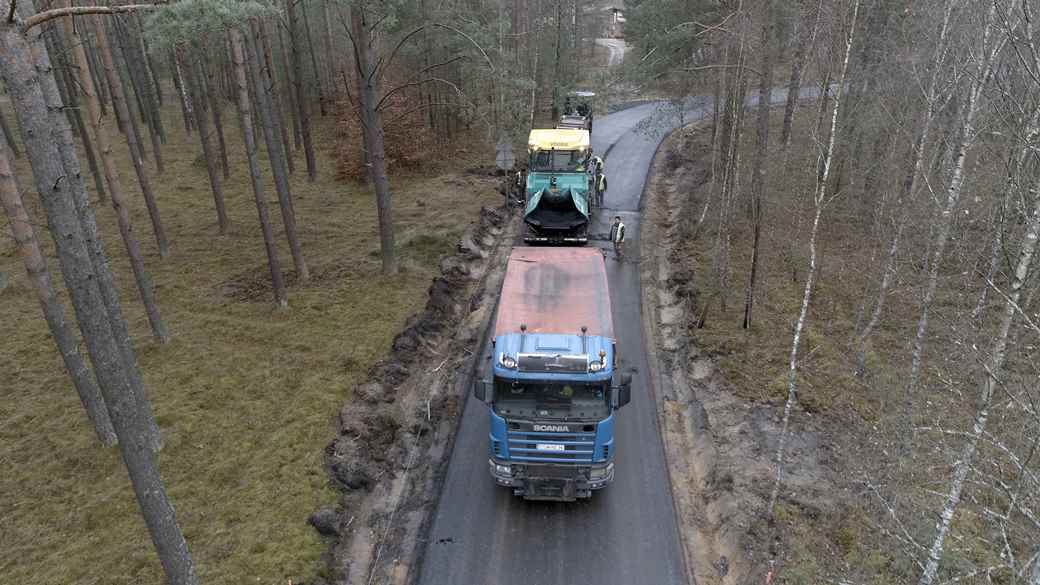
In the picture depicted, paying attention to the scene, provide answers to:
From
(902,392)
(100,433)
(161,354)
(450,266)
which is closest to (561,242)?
(450,266)

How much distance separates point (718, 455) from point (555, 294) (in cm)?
440

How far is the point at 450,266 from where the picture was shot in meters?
18.8

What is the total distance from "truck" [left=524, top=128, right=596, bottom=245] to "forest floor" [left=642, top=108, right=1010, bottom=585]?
9.35 feet

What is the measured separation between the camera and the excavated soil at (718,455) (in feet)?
31.8

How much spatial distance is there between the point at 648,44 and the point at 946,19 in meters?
13.4

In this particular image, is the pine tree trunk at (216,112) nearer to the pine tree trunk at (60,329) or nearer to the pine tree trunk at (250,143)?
the pine tree trunk at (250,143)

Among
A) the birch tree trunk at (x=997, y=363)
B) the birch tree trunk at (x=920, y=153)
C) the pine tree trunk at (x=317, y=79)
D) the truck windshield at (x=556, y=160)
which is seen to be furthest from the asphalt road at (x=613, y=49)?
the birch tree trunk at (x=997, y=363)

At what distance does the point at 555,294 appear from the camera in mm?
11969

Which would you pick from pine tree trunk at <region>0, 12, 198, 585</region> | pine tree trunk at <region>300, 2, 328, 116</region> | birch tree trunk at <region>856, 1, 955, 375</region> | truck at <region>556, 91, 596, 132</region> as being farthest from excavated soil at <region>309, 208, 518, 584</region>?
pine tree trunk at <region>300, 2, 328, 116</region>

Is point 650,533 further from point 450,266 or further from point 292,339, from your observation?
point 450,266

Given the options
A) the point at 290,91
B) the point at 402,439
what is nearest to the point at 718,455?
the point at 402,439

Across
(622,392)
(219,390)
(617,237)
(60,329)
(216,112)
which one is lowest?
(219,390)

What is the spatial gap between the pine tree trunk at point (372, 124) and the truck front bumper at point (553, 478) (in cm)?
949

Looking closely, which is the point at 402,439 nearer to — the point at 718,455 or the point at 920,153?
the point at 718,455
